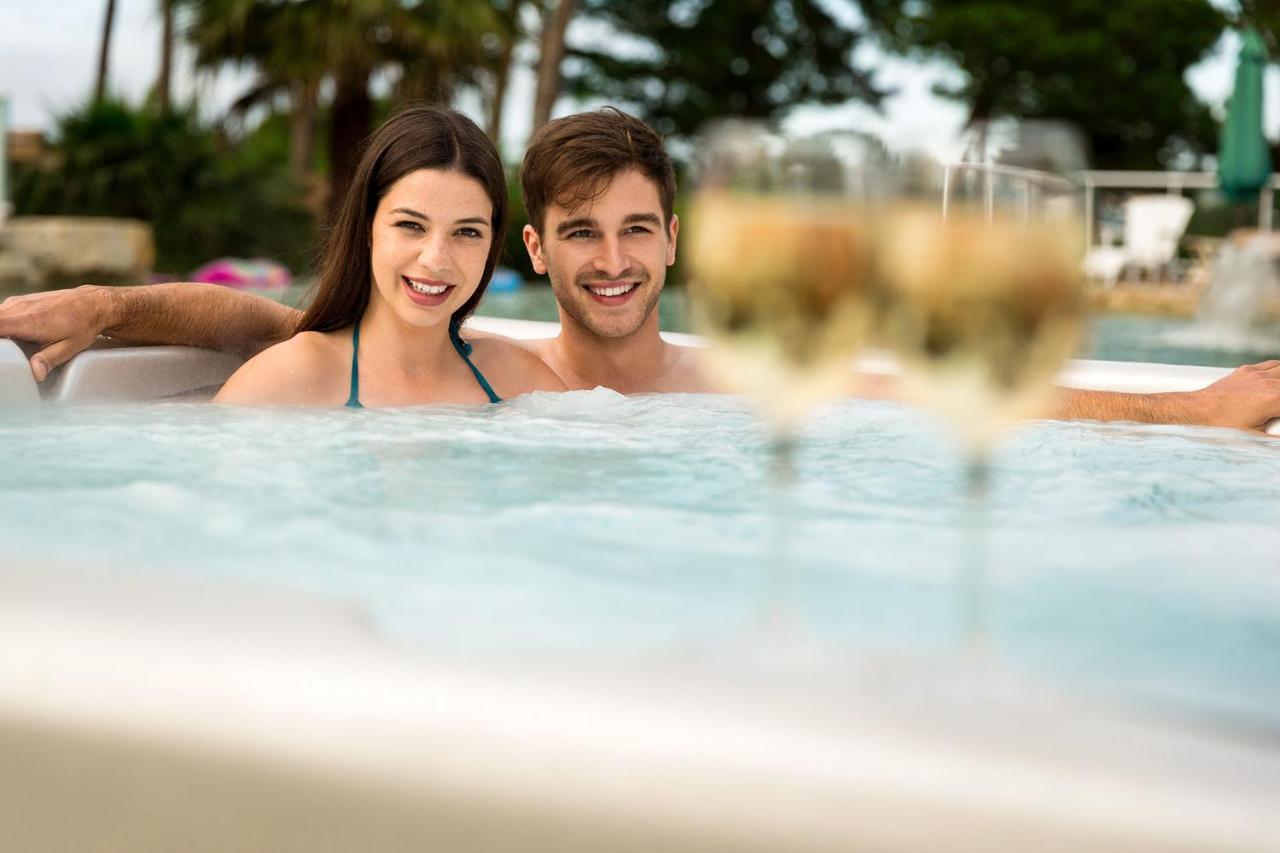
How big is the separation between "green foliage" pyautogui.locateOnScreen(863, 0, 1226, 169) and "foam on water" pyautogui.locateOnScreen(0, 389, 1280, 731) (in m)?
16.5

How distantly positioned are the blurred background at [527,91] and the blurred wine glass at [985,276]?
12.9 feet

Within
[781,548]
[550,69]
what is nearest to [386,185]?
[781,548]

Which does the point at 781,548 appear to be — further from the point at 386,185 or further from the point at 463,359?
the point at 463,359

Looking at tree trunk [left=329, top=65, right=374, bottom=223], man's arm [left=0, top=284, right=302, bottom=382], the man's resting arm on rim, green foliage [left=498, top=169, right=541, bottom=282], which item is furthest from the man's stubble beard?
tree trunk [left=329, top=65, right=374, bottom=223]

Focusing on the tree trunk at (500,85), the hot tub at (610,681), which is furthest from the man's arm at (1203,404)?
the tree trunk at (500,85)

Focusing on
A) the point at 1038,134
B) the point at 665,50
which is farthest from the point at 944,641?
the point at 665,50

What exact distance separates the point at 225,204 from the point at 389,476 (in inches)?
438

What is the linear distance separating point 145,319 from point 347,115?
36.2 ft

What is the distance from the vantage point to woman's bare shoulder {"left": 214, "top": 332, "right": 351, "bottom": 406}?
7.73 ft

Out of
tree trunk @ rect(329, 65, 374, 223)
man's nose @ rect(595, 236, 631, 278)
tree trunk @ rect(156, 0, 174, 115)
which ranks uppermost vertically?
tree trunk @ rect(156, 0, 174, 115)

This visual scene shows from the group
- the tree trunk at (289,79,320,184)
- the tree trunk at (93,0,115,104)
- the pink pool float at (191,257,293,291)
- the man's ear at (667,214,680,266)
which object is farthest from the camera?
the tree trunk at (93,0,115,104)

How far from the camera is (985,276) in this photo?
2.19 feet

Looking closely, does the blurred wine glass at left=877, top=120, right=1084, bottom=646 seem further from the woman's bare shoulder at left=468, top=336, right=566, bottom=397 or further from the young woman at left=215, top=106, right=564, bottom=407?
the woman's bare shoulder at left=468, top=336, right=566, bottom=397

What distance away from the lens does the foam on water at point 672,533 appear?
2.73 ft
